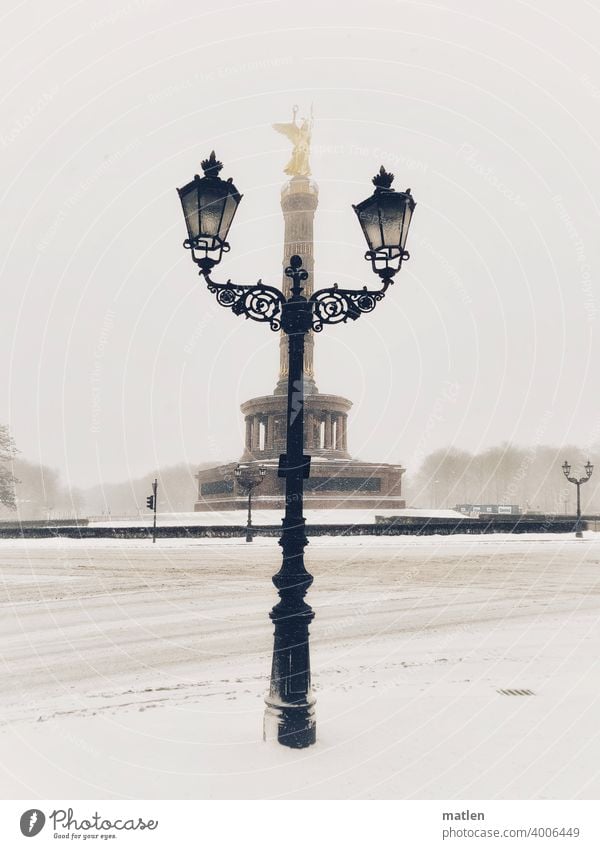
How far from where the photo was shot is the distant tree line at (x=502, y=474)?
92562 mm

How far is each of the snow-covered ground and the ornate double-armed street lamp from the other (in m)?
0.35

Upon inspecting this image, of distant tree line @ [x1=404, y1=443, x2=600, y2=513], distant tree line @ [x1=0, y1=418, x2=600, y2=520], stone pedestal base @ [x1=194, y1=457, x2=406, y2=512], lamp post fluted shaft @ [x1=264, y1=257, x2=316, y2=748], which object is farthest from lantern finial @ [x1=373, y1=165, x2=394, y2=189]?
distant tree line @ [x1=404, y1=443, x2=600, y2=513]

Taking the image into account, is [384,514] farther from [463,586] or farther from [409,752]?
[409,752]

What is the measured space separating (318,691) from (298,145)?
154 feet

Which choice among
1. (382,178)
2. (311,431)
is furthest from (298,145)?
(382,178)

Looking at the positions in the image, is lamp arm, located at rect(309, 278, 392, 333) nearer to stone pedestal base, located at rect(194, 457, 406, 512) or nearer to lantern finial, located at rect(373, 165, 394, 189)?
lantern finial, located at rect(373, 165, 394, 189)

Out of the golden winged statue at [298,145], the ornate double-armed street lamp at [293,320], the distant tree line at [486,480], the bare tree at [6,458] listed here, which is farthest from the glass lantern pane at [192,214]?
the distant tree line at [486,480]

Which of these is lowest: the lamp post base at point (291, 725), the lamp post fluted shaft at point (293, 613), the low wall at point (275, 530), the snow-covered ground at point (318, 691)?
the low wall at point (275, 530)

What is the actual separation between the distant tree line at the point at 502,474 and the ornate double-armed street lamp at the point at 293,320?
89280 mm

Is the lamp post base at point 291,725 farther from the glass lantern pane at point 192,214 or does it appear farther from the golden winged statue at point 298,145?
the golden winged statue at point 298,145

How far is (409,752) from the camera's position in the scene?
385cm

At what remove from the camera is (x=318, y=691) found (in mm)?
5340

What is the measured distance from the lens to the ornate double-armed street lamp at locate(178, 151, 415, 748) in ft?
13.6
